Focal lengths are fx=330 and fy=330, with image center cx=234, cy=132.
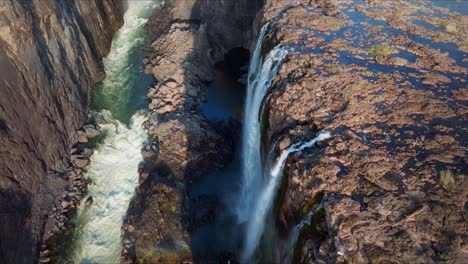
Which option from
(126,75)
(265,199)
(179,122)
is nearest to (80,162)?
(179,122)

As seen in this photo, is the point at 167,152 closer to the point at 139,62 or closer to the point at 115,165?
the point at 115,165

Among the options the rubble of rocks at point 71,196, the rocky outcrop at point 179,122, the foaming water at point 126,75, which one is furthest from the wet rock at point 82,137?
the rocky outcrop at point 179,122

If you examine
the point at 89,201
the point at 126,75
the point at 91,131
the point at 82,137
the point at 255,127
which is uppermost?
the point at 126,75

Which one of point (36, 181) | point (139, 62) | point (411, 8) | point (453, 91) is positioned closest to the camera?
point (453, 91)

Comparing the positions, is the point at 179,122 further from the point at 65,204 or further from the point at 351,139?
the point at 351,139

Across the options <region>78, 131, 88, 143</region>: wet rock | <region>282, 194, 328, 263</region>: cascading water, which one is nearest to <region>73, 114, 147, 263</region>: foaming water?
<region>78, 131, 88, 143</region>: wet rock

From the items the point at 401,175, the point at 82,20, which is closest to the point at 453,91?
the point at 401,175

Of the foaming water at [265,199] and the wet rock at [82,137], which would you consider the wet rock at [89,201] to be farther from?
the foaming water at [265,199]
